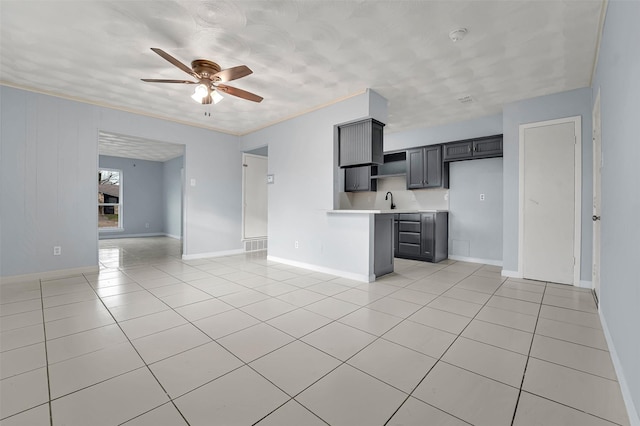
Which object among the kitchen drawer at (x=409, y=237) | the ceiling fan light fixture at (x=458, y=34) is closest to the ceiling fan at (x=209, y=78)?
the ceiling fan light fixture at (x=458, y=34)

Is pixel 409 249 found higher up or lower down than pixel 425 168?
lower down

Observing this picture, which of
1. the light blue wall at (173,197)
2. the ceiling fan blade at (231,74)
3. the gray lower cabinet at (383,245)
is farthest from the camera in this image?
the light blue wall at (173,197)

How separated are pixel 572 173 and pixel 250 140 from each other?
5.50 metres

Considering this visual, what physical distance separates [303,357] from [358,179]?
3.64m

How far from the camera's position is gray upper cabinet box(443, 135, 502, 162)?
469cm

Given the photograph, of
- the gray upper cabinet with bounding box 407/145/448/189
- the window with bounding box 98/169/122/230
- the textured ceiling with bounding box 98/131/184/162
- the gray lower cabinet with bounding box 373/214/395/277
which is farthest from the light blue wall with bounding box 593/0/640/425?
the window with bounding box 98/169/122/230

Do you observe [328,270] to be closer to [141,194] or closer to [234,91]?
[234,91]

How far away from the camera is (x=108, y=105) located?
445 centimetres

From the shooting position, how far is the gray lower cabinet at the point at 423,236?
511 cm

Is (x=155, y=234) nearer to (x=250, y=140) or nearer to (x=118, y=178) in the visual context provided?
(x=118, y=178)

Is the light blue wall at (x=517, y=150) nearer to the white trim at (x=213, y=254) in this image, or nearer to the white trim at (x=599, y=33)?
the white trim at (x=599, y=33)

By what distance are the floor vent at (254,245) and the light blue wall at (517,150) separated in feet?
16.1

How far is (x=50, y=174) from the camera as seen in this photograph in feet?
13.1

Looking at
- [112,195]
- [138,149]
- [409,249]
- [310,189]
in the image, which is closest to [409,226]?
[409,249]
